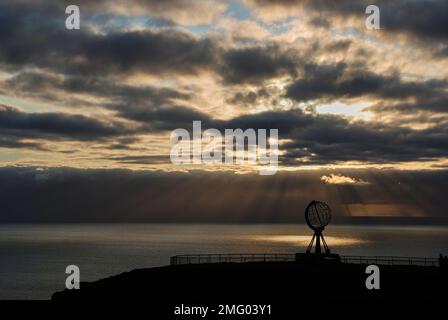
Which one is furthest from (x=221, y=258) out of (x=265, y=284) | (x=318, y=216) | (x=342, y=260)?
(x=265, y=284)

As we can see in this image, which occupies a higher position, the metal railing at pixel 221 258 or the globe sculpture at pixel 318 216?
the globe sculpture at pixel 318 216

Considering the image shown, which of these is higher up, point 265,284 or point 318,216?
point 318,216

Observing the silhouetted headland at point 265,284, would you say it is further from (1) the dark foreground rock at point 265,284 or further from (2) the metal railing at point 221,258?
(2) the metal railing at point 221,258

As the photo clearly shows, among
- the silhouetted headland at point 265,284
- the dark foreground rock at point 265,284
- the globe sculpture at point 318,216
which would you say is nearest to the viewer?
the dark foreground rock at point 265,284

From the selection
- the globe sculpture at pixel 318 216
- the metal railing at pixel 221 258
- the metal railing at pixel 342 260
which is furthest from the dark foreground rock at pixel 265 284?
the metal railing at pixel 221 258

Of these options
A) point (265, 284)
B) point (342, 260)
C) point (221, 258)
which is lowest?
point (221, 258)

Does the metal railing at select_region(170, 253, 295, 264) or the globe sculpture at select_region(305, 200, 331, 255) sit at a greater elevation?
the globe sculpture at select_region(305, 200, 331, 255)

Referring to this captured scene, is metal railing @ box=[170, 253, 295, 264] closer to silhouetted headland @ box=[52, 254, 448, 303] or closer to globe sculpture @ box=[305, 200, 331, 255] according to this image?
globe sculpture @ box=[305, 200, 331, 255]

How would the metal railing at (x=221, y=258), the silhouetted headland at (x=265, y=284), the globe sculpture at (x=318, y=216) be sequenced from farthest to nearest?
1. the metal railing at (x=221, y=258)
2. the globe sculpture at (x=318, y=216)
3. the silhouetted headland at (x=265, y=284)

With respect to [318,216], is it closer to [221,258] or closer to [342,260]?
[342,260]

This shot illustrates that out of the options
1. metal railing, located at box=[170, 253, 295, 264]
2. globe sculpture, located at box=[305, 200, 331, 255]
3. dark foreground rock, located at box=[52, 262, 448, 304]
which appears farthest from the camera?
metal railing, located at box=[170, 253, 295, 264]

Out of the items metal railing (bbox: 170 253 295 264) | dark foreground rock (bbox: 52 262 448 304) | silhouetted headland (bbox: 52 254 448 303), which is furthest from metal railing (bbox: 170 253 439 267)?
dark foreground rock (bbox: 52 262 448 304)
